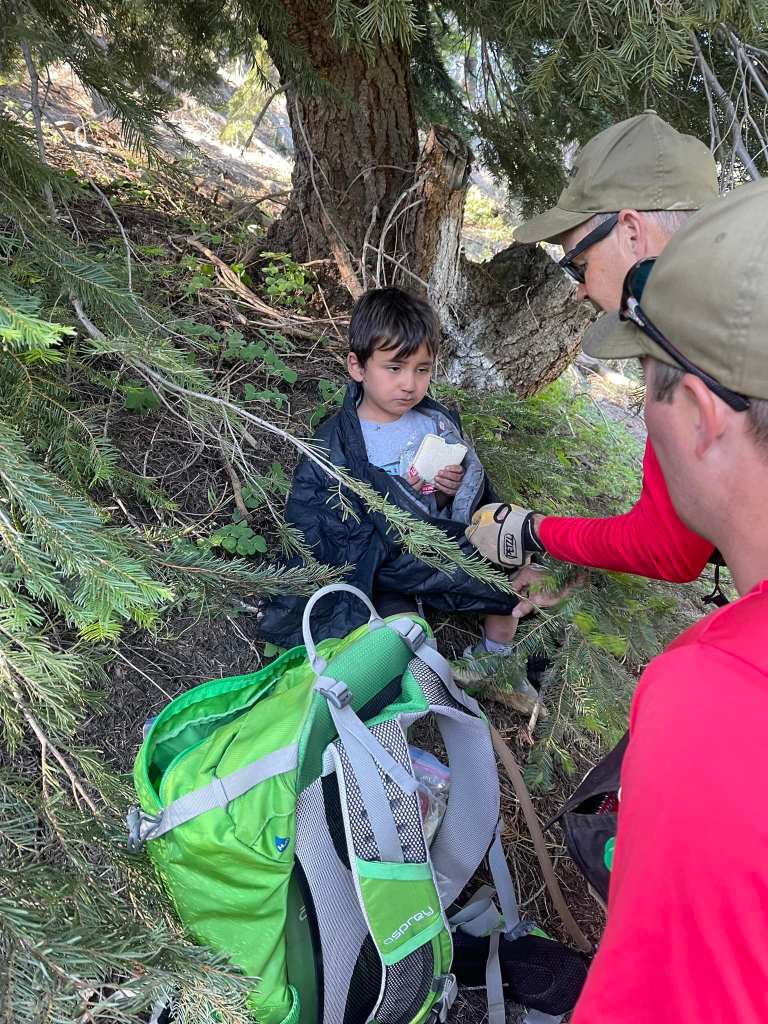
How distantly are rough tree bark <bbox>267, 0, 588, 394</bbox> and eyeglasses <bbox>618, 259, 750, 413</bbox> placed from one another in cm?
194

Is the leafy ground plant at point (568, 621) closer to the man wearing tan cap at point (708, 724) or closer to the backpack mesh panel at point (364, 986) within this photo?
the backpack mesh panel at point (364, 986)

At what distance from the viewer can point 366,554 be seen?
2363mm

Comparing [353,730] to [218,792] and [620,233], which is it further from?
[620,233]

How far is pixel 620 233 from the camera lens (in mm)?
2072

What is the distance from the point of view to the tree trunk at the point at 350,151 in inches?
115

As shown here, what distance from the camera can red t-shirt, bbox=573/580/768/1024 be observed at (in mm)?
679

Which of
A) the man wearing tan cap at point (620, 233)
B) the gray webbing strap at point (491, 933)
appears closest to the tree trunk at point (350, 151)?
the man wearing tan cap at point (620, 233)

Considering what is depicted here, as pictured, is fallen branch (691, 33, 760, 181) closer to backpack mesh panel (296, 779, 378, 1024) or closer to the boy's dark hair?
the boy's dark hair

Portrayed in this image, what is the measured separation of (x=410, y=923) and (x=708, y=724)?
1.08 metres

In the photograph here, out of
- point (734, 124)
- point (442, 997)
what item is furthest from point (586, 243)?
point (442, 997)

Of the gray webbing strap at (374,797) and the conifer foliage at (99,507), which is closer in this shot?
the conifer foliage at (99,507)

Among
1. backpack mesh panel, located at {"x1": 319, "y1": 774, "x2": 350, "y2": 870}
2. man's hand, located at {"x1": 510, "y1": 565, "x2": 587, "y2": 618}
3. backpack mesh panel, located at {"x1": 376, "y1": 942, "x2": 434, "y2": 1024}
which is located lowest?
backpack mesh panel, located at {"x1": 376, "y1": 942, "x2": 434, "y2": 1024}

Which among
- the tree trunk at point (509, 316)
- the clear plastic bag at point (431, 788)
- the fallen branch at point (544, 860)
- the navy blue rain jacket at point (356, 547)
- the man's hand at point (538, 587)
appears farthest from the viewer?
the tree trunk at point (509, 316)

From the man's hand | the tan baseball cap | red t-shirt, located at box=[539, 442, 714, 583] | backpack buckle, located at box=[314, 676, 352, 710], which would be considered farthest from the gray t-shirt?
backpack buckle, located at box=[314, 676, 352, 710]
